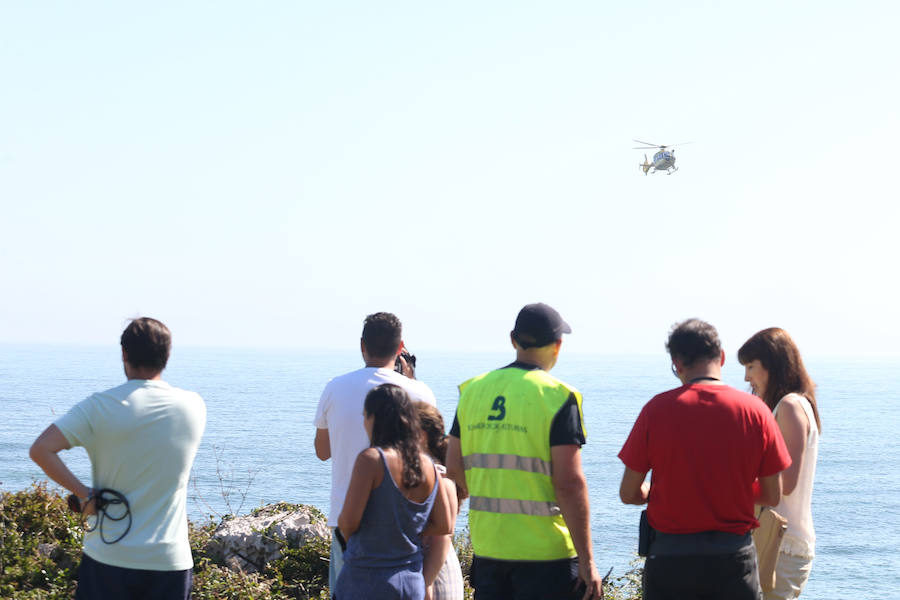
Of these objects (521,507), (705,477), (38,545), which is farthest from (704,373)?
(38,545)

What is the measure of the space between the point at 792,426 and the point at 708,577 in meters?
1.09

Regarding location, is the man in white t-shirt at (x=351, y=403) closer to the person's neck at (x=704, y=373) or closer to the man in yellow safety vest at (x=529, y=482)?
the man in yellow safety vest at (x=529, y=482)

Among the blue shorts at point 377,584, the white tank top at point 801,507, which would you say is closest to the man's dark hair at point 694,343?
the white tank top at point 801,507

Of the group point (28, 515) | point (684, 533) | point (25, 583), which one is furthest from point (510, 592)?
point (28, 515)

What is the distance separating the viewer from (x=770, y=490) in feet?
14.6

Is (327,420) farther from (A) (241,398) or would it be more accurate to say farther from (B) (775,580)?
(A) (241,398)

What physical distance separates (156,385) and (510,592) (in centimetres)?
202

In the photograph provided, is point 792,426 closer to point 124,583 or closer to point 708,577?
point 708,577

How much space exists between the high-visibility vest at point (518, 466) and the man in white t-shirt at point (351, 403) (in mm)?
567

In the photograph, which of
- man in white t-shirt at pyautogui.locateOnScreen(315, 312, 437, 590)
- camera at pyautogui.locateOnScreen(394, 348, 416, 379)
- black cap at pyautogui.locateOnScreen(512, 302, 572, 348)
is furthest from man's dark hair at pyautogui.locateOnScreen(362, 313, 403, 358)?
black cap at pyautogui.locateOnScreen(512, 302, 572, 348)

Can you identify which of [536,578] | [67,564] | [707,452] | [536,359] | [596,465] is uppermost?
[536,359]

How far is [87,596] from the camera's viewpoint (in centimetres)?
409

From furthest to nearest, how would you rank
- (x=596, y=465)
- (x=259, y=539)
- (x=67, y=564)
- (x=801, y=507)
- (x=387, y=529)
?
(x=596, y=465)
(x=259, y=539)
(x=67, y=564)
(x=801, y=507)
(x=387, y=529)

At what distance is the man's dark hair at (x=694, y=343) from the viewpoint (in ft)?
14.6
